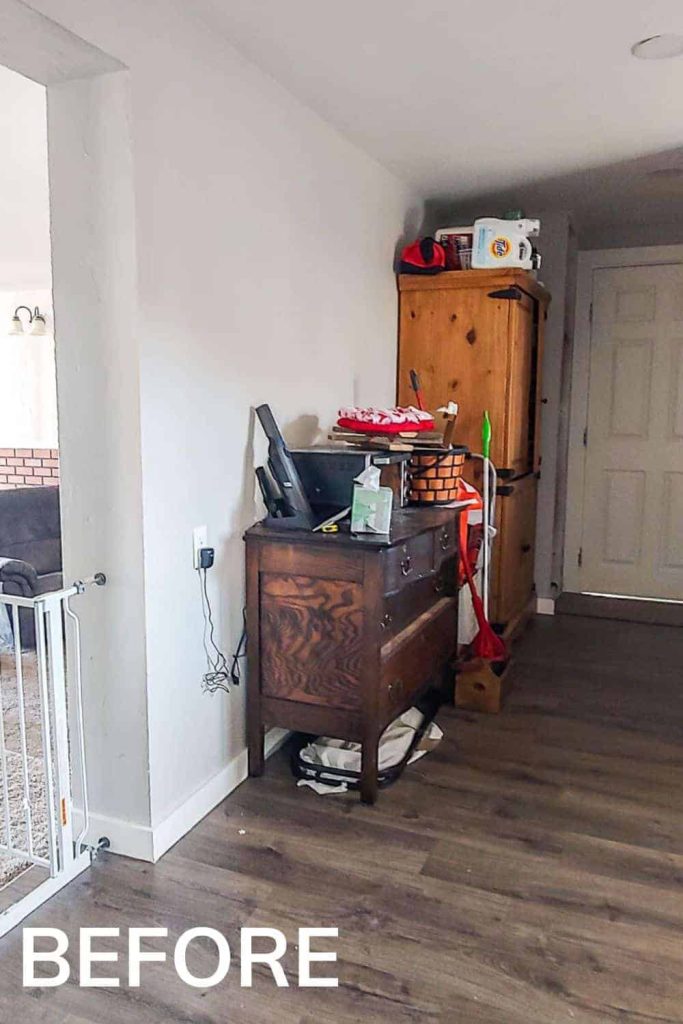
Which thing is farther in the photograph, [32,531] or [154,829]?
[32,531]

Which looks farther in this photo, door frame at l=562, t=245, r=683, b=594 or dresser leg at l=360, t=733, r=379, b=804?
door frame at l=562, t=245, r=683, b=594

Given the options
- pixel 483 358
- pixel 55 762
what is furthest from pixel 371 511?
pixel 483 358

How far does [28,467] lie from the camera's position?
5.44 meters

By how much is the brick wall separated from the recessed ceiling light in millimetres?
4250

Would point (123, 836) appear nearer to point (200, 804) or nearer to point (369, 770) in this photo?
point (200, 804)

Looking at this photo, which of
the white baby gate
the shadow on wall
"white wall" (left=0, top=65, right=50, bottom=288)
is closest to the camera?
the white baby gate

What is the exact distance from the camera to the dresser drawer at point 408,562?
2.36 metres

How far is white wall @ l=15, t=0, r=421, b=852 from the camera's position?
197 cm

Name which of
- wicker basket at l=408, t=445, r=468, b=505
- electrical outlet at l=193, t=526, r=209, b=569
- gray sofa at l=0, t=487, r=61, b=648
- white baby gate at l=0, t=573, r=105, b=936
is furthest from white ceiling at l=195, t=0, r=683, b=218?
gray sofa at l=0, t=487, r=61, b=648

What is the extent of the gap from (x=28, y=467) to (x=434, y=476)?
3.57 metres

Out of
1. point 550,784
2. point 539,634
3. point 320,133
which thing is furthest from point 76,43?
point 539,634

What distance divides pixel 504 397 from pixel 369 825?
209 centimetres

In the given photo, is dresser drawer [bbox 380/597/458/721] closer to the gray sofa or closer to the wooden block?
the wooden block

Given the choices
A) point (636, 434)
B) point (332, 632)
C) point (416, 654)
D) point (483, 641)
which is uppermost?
point (636, 434)
